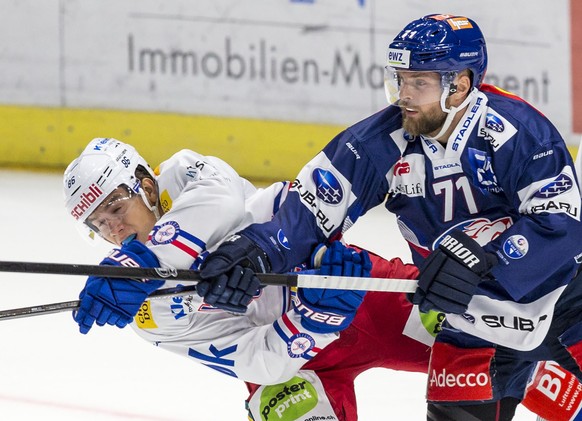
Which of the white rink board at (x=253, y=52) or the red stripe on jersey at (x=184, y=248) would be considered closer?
the red stripe on jersey at (x=184, y=248)

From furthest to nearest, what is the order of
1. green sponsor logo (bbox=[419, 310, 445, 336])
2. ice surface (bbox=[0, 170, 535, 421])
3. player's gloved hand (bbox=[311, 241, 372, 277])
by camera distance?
ice surface (bbox=[0, 170, 535, 421]) < green sponsor logo (bbox=[419, 310, 445, 336]) < player's gloved hand (bbox=[311, 241, 372, 277])

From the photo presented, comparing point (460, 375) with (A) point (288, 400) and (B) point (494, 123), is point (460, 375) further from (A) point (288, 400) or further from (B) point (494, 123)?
(B) point (494, 123)

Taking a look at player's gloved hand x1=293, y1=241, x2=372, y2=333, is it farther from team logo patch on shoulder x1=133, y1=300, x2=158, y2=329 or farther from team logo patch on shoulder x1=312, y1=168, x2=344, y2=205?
team logo patch on shoulder x1=133, y1=300, x2=158, y2=329

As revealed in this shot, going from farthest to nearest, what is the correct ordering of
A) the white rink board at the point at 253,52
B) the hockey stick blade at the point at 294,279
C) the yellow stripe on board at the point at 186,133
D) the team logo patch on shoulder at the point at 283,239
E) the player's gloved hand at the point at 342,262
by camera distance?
1. the yellow stripe on board at the point at 186,133
2. the white rink board at the point at 253,52
3. the team logo patch on shoulder at the point at 283,239
4. the player's gloved hand at the point at 342,262
5. the hockey stick blade at the point at 294,279

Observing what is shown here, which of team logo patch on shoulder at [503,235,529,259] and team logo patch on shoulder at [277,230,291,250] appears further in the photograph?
team logo patch on shoulder at [277,230,291,250]

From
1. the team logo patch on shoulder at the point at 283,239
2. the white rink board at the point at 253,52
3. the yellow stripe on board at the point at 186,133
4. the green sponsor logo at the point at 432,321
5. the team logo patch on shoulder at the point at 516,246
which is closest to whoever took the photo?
the team logo patch on shoulder at the point at 516,246

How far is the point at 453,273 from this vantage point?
3.20 metres

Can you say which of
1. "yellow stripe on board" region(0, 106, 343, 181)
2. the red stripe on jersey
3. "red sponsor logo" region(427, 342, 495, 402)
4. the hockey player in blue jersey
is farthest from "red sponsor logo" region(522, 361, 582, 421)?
"yellow stripe on board" region(0, 106, 343, 181)

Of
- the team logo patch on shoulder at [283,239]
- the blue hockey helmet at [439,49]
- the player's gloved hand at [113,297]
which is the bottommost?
the player's gloved hand at [113,297]

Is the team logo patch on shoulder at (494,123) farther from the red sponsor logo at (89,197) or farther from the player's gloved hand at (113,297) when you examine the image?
the red sponsor logo at (89,197)

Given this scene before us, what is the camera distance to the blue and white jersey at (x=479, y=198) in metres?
3.29

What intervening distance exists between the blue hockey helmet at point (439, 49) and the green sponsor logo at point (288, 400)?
99 centimetres

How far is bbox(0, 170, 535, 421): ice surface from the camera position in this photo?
4.36 meters

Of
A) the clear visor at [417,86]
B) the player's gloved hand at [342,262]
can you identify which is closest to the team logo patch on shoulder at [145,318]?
the player's gloved hand at [342,262]
